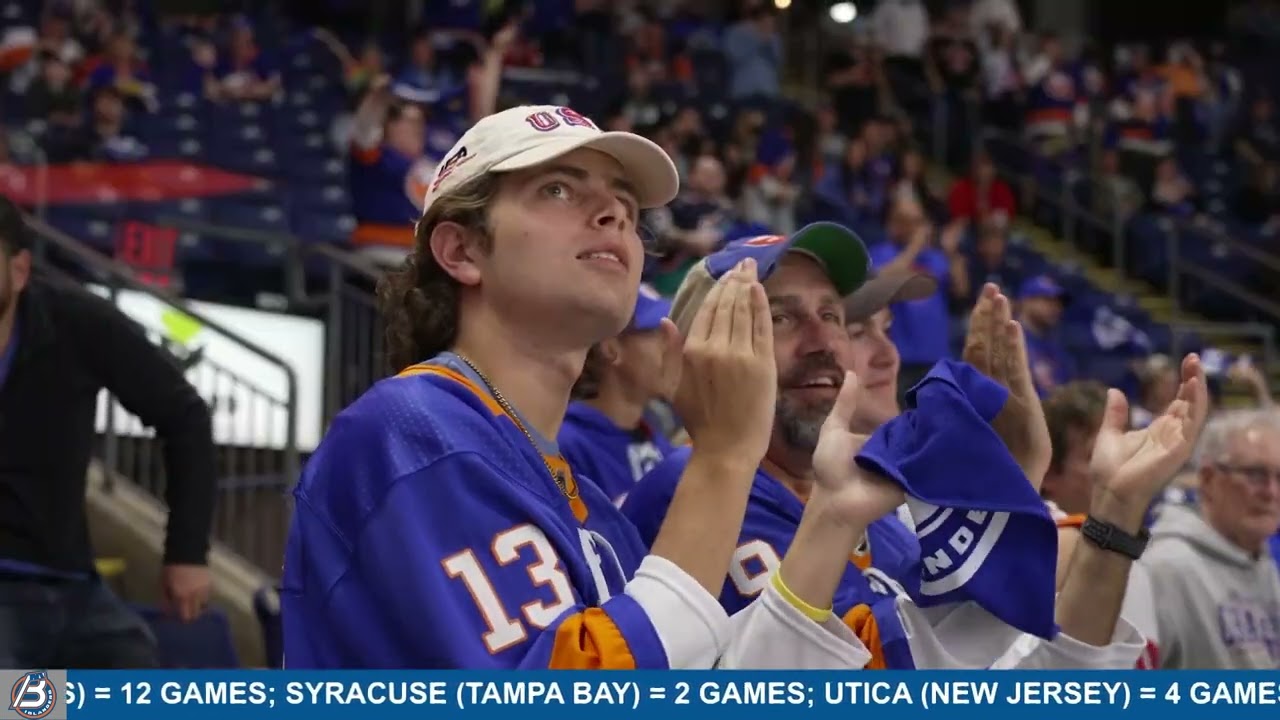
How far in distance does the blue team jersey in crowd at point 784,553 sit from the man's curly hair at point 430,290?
1.58ft

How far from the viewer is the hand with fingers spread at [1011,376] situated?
2.73 metres

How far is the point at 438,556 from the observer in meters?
A: 2.03

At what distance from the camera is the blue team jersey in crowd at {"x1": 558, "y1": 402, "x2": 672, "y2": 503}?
4266 millimetres

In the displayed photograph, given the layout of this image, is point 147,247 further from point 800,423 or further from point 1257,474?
point 800,423

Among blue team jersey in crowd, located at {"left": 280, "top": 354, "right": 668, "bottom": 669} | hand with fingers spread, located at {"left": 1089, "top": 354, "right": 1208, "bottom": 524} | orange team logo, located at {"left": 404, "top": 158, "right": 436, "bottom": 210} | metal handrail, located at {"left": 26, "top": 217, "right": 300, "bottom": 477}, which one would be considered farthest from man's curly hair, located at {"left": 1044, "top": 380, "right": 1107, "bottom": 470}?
orange team logo, located at {"left": 404, "top": 158, "right": 436, "bottom": 210}

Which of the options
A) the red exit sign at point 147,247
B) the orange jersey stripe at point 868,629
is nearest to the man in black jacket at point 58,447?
the orange jersey stripe at point 868,629

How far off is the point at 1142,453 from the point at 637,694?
3.22ft

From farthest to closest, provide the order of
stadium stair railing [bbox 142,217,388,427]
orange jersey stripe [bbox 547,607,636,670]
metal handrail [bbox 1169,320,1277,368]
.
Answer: metal handrail [bbox 1169,320,1277,368], stadium stair railing [bbox 142,217,388,427], orange jersey stripe [bbox 547,607,636,670]

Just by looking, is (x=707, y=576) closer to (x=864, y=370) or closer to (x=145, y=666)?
(x=864, y=370)

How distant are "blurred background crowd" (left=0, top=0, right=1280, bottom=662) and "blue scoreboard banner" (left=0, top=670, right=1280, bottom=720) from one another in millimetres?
951

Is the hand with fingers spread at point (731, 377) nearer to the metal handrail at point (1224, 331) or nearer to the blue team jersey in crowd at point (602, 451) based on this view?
the blue team jersey in crowd at point (602, 451)

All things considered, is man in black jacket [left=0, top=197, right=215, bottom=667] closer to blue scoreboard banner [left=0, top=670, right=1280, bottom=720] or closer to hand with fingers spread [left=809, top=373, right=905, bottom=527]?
blue scoreboard banner [left=0, top=670, right=1280, bottom=720]

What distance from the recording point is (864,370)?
11.4ft

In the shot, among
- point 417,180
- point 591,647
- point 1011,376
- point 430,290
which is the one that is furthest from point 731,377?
point 417,180
